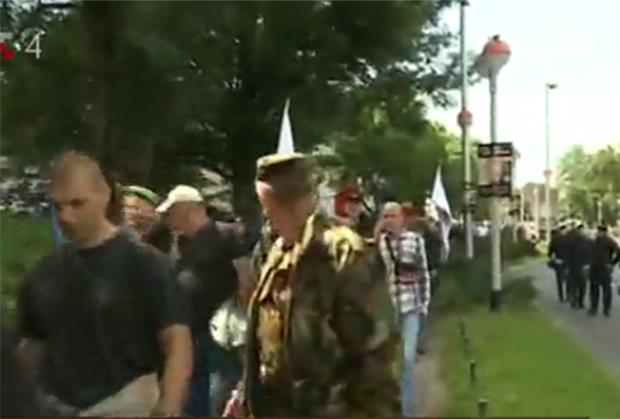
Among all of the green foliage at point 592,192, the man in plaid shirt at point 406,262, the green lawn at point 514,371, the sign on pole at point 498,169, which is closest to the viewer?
the green lawn at point 514,371

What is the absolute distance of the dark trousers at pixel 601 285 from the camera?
1986 centimetres

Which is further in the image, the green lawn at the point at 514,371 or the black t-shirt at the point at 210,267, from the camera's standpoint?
the black t-shirt at the point at 210,267

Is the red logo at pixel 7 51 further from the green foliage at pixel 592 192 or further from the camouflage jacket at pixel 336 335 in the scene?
the green foliage at pixel 592 192

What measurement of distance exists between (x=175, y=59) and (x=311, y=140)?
3.63 metres

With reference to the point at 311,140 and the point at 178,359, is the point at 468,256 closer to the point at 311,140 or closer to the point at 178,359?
the point at 311,140

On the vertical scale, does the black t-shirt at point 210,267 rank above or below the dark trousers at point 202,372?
above

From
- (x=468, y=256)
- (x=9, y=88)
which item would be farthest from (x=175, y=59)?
(x=468, y=256)

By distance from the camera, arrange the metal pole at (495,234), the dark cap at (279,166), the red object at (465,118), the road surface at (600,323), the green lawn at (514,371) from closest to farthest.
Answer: the green lawn at (514,371) → the dark cap at (279,166) → the metal pole at (495,234) → the road surface at (600,323) → the red object at (465,118)

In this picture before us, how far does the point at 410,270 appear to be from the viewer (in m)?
9.21

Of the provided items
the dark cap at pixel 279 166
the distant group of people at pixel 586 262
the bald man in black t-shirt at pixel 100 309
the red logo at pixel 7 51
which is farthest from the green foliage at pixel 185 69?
the distant group of people at pixel 586 262

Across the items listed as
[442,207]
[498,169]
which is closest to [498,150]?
[498,169]

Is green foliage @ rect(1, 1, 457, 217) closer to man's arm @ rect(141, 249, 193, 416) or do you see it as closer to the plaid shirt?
man's arm @ rect(141, 249, 193, 416)

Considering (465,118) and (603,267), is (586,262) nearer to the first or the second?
(603,267)

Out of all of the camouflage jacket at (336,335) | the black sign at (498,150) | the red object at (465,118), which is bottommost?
the camouflage jacket at (336,335)
